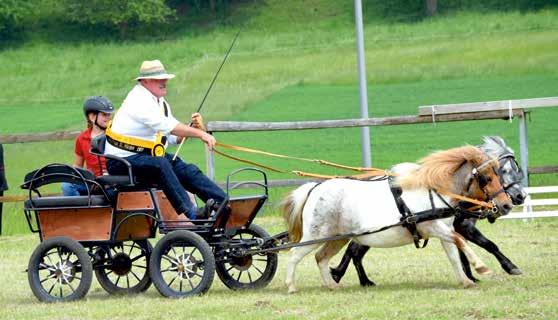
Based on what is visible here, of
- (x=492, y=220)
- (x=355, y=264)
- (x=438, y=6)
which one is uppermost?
(x=438, y=6)


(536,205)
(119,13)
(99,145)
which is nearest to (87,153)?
(99,145)

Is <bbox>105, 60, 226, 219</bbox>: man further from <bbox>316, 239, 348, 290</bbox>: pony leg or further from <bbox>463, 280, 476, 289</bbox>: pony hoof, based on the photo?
<bbox>463, 280, 476, 289</bbox>: pony hoof

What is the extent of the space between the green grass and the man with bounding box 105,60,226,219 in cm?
94

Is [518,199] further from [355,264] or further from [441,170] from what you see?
[355,264]

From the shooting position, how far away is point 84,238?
11102mm

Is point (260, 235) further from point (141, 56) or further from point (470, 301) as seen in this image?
point (141, 56)

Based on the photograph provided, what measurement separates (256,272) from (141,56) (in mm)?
36758

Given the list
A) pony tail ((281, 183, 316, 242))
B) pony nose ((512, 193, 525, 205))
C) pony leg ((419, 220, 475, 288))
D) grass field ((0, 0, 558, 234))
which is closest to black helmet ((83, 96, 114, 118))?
pony tail ((281, 183, 316, 242))

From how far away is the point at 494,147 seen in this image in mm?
10891

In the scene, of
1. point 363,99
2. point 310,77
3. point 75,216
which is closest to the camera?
point 75,216

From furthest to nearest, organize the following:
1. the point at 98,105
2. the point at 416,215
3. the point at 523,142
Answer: the point at 523,142 < the point at 98,105 < the point at 416,215

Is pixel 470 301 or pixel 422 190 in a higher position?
pixel 422 190

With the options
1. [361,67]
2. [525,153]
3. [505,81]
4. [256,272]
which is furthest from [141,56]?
[256,272]

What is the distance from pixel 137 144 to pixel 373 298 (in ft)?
7.86
